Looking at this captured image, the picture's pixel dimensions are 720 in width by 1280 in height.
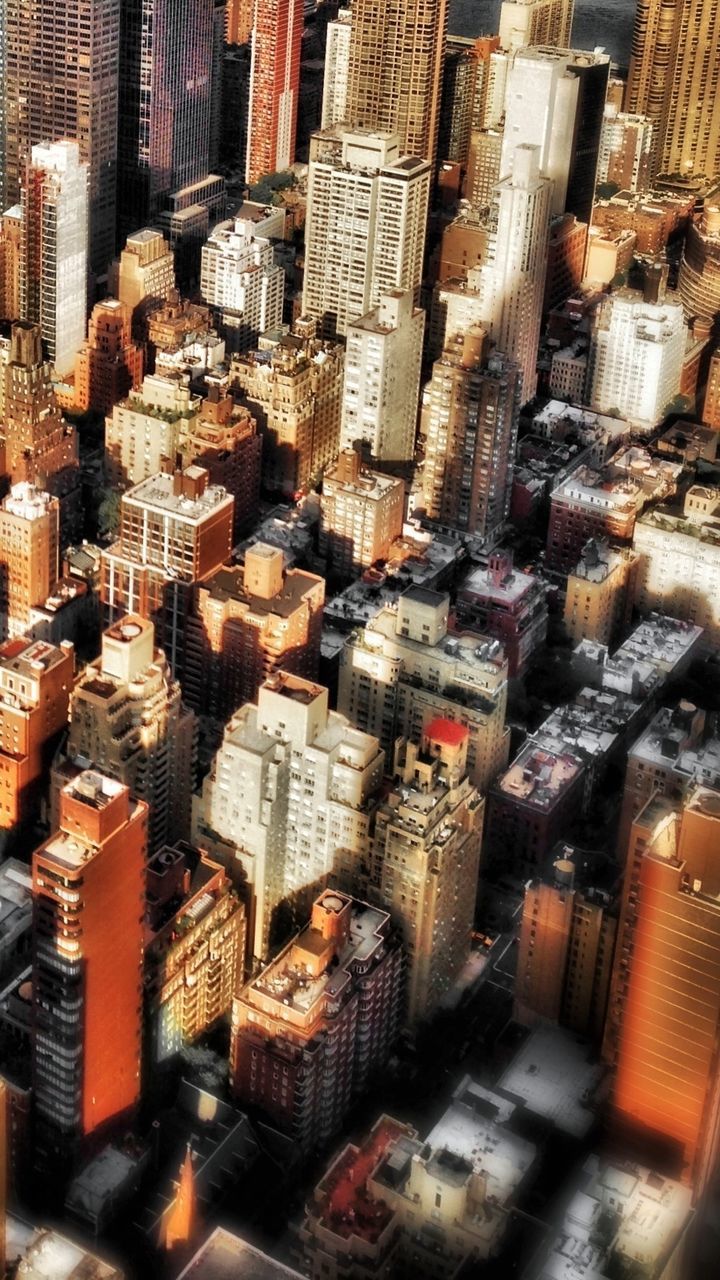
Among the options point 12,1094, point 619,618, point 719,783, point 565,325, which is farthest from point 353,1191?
point 565,325

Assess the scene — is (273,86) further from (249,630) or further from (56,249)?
(249,630)

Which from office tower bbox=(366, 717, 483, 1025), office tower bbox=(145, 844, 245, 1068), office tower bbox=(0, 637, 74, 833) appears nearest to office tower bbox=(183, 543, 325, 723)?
office tower bbox=(0, 637, 74, 833)

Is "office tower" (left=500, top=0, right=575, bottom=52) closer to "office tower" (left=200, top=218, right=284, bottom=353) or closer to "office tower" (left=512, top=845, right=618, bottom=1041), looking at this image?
"office tower" (left=200, top=218, right=284, bottom=353)

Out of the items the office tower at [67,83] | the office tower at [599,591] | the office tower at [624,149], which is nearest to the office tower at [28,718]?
the office tower at [599,591]

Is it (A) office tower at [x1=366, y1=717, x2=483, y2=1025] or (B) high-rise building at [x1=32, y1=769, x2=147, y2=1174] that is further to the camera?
(A) office tower at [x1=366, y1=717, x2=483, y2=1025]

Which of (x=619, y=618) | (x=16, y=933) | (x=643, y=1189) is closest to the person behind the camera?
(x=643, y=1189)

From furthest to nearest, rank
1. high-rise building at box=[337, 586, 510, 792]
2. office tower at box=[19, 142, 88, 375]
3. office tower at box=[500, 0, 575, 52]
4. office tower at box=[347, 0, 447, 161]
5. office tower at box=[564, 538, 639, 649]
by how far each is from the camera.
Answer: office tower at box=[500, 0, 575, 52]
office tower at box=[347, 0, 447, 161]
office tower at box=[19, 142, 88, 375]
office tower at box=[564, 538, 639, 649]
high-rise building at box=[337, 586, 510, 792]

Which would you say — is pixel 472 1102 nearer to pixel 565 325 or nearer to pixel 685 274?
pixel 565 325
